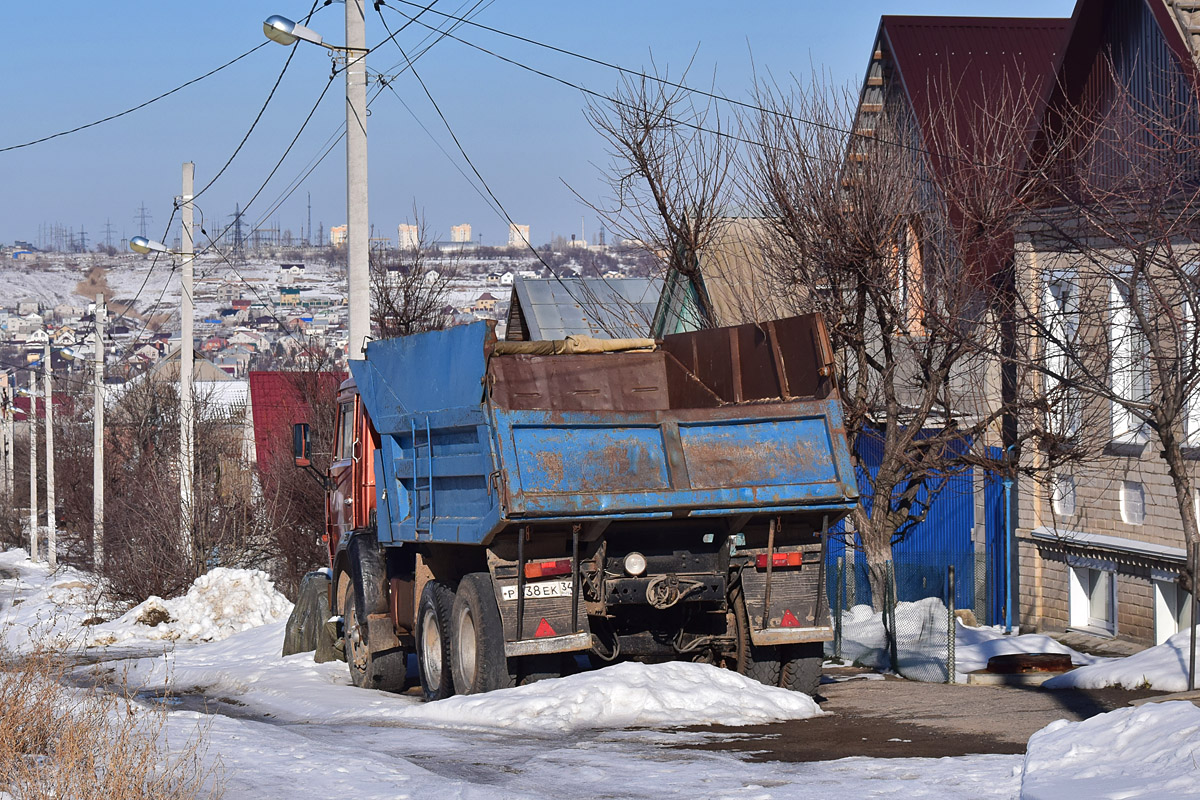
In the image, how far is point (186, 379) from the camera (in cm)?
2820

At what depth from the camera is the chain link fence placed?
14.3 m

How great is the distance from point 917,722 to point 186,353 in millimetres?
21633

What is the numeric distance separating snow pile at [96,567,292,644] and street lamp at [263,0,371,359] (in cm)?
911

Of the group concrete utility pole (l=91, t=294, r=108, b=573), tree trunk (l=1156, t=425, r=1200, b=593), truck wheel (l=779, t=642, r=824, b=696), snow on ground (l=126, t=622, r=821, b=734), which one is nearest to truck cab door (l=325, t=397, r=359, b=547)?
snow on ground (l=126, t=622, r=821, b=734)

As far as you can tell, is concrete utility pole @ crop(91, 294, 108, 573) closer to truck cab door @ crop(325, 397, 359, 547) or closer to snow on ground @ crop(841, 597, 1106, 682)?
truck cab door @ crop(325, 397, 359, 547)

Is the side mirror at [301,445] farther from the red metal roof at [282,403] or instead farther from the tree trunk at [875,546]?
the red metal roof at [282,403]

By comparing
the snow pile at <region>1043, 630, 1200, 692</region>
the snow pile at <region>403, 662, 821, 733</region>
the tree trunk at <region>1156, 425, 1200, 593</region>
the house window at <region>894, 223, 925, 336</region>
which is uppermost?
the house window at <region>894, 223, 925, 336</region>

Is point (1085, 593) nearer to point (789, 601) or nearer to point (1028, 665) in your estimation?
point (1028, 665)

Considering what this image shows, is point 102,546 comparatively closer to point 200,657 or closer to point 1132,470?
point 200,657

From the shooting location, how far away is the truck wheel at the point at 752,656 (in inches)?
440

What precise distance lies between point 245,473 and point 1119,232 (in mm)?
32185

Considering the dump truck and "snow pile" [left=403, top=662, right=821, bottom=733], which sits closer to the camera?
"snow pile" [left=403, top=662, right=821, bottom=733]


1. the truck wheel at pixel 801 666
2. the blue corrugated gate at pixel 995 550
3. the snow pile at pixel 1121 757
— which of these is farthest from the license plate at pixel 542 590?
the blue corrugated gate at pixel 995 550

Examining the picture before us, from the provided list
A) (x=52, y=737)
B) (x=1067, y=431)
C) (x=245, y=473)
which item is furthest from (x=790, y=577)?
(x=245, y=473)
